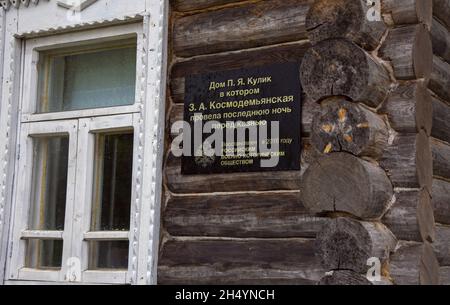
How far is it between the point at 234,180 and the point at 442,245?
1332 mm

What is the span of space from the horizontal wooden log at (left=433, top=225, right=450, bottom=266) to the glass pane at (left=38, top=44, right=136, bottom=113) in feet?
7.13

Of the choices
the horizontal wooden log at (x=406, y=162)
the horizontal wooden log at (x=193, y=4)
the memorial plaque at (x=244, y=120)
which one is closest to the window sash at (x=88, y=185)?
the memorial plaque at (x=244, y=120)

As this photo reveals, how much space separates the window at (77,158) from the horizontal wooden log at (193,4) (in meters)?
0.31

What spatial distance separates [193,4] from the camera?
5016 mm

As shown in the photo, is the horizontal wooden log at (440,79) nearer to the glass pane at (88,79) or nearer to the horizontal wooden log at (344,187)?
the horizontal wooden log at (344,187)

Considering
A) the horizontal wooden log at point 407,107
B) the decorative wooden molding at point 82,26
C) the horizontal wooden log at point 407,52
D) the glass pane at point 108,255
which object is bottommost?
the glass pane at point 108,255

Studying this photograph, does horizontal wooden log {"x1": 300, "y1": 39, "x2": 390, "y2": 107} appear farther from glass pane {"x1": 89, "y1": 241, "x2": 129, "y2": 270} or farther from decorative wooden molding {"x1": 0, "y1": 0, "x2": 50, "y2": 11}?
decorative wooden molding {"x1": 0, "y1": 0, "x2": 50, "y2": 11}

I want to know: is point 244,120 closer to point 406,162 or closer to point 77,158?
point 406,162

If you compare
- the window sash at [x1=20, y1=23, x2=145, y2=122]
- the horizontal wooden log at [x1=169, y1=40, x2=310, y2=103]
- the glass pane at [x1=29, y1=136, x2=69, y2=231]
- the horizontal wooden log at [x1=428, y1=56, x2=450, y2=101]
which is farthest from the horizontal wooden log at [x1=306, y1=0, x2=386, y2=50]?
the glass pane at [x1=29, y1=136, x2=69, y2=231]

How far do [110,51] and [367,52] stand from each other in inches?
78.4

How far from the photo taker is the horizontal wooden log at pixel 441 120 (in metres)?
4.83

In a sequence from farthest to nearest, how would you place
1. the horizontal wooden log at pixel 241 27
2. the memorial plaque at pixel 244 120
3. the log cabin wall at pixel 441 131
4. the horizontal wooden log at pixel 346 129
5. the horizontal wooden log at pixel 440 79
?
the horizontal wooden log at pixel 440 79 → the log cabin wall at pixel 441 131 → the horizontal wooden log at pixel 241 27 → the memorial plaque at pixel 244 120 → the horizontal wooden log at pixel 346 129

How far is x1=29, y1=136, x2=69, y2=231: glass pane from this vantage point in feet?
17.6

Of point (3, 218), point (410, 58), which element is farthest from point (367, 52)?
point (3, 218)
